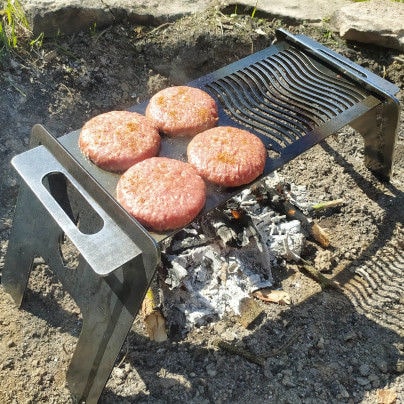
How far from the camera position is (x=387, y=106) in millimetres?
2852

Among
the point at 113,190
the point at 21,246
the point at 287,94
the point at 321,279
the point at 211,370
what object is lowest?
the point at 211,370

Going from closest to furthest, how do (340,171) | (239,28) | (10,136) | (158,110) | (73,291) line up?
(73,291) → (158,110) → (10,136) → (340,171) → (239,28)

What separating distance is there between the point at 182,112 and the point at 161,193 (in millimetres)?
570

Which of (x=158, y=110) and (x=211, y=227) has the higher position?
(x=158, y=110)

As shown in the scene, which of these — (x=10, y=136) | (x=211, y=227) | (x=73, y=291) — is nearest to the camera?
(x=73, y=291)

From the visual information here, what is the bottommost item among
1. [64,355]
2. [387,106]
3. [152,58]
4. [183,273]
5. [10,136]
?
[64,355]

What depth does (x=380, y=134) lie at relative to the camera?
3.19 metres

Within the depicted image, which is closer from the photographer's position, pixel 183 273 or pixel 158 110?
pixel 158 110

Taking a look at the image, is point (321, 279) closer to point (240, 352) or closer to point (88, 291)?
point (240, 352)

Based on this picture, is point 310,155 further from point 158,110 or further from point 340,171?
point 158,110

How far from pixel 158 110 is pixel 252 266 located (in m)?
1.11

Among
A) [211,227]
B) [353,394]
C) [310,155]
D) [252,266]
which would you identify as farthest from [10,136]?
[353,394]

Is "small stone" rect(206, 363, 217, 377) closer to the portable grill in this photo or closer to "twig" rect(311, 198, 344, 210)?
the portable grill

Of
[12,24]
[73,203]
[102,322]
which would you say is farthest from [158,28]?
[102,322]
